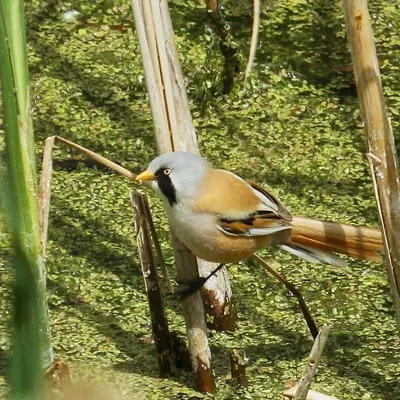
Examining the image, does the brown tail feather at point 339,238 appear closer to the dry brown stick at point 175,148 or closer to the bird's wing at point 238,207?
the bird's wing at point 238,207

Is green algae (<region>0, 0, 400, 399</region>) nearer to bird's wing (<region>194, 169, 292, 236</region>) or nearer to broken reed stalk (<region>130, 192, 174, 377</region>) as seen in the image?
broken reed stalk (<region>130, 192, 174, 377</region>)

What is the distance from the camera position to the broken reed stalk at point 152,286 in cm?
312

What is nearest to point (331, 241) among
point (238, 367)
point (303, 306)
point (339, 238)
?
point (339, 238)

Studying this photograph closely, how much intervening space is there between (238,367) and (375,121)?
972 mm

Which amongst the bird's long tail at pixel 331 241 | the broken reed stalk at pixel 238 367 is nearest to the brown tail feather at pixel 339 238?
the bird's long tail at pixel 331 241

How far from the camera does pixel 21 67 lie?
229cm

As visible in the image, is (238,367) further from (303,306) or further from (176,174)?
(176,174)

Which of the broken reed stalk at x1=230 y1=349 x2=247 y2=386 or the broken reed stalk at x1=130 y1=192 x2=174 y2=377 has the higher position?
the broken reed stalk at x1=130 y1=192 x2=174 y2=377

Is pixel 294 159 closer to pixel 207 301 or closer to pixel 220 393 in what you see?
pixel 207 301

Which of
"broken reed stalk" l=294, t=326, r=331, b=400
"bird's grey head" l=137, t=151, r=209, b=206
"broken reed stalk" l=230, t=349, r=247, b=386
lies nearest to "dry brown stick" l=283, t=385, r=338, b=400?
"broken reed stalk" l=230, t=349, r=247, b=386

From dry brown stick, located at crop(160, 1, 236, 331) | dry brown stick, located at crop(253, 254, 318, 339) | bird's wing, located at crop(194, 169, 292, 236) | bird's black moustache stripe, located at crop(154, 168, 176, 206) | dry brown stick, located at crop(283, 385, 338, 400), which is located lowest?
dry brown stick, located at crop(283, 385, 338, 400)

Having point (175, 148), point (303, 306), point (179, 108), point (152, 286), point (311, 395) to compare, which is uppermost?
point (179, 108)

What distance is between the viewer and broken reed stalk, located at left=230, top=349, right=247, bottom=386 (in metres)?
3.24

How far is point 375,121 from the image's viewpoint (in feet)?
9.32
